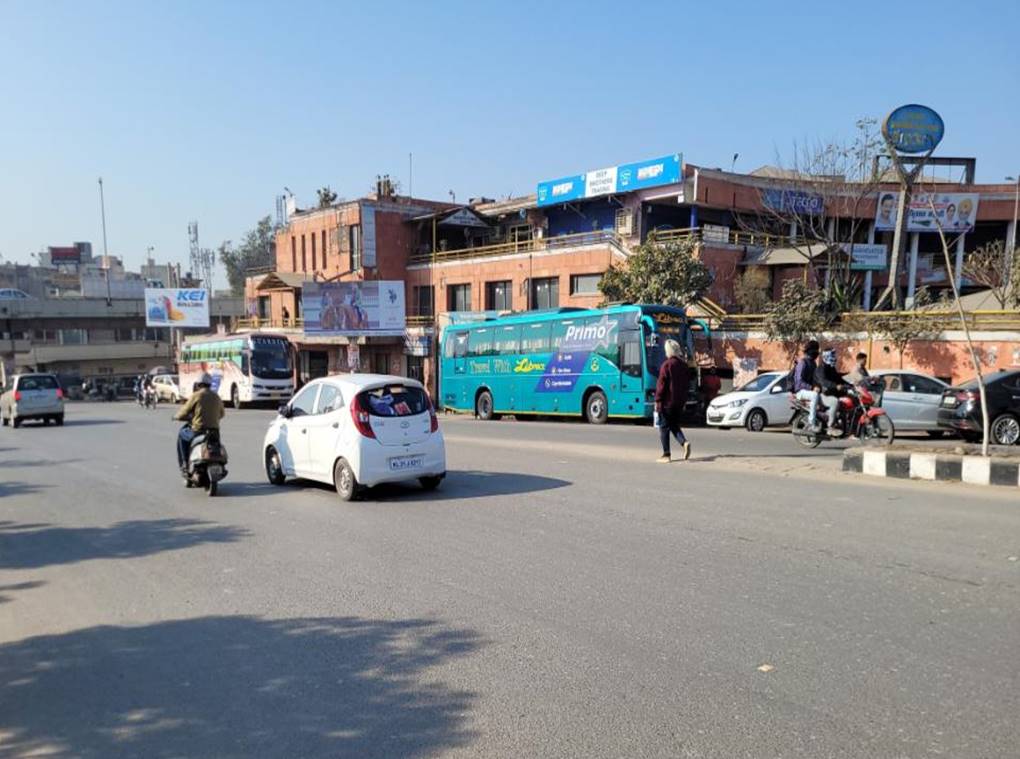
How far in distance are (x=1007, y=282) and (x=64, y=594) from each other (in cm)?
2864

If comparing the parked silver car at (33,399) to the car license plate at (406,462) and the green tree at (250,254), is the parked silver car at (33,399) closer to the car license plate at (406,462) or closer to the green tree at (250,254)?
the car license plate at (406,462)

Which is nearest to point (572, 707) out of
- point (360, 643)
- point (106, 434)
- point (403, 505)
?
point (360, 643)

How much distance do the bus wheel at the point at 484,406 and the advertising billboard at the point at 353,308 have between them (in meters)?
15.9

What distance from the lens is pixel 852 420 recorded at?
1420 centimetres

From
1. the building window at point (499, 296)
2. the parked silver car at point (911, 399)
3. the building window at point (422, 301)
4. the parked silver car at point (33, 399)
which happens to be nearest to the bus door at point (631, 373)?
the parked silver car at point (911, 399)

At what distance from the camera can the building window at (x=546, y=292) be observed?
38031 millimetres

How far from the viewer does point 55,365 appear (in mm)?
69188

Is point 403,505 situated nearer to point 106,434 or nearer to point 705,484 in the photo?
point 705,484

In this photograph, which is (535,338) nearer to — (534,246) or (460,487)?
(460,487)

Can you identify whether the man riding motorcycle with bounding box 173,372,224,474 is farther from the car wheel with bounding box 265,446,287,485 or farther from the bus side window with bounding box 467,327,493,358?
the bus side window with bounding box 467,327,493,358

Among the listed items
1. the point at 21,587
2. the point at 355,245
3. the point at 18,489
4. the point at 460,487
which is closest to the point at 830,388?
the point at 460,487

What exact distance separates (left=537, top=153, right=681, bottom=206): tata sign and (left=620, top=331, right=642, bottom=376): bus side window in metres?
14.2

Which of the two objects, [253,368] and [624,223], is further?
[253,368]

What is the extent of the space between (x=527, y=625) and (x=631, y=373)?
1712cm
